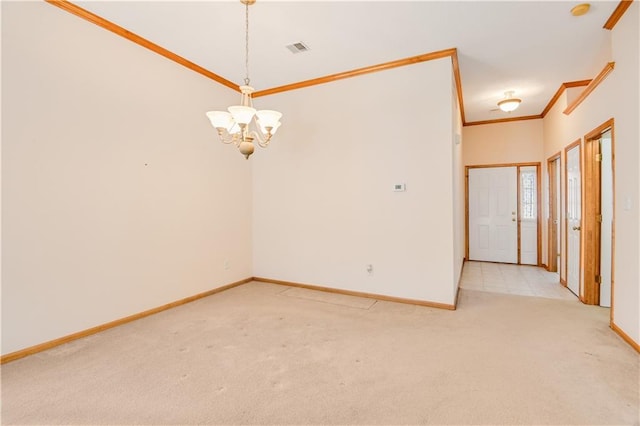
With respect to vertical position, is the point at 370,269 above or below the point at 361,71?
below

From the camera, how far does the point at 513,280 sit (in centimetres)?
509

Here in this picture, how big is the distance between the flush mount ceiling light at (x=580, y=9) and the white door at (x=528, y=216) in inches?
157

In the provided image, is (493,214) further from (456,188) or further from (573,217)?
(456,188)

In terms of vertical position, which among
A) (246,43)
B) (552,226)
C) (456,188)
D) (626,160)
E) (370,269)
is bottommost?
(370,269)

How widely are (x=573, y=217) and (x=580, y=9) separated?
2.70 metres

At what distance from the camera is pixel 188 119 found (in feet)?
12.9

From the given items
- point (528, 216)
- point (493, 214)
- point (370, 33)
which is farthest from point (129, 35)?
point (528, 216)

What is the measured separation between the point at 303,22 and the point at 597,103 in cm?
320

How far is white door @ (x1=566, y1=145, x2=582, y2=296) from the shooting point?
4152 mm

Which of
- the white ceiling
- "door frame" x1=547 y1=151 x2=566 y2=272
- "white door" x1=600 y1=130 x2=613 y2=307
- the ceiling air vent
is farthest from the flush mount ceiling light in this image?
"door frame" x1=547 y1=151 x2=566 y2=272

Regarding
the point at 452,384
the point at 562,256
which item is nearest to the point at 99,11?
the point at 452,384

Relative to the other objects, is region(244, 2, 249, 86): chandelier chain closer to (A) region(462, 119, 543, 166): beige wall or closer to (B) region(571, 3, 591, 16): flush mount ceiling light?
(B) region(571, 3, 591, 16): flush mount ceiling light

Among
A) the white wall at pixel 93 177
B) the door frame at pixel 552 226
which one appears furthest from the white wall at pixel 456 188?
the white wall at pixel 93 177

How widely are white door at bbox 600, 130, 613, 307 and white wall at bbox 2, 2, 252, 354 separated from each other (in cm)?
472
